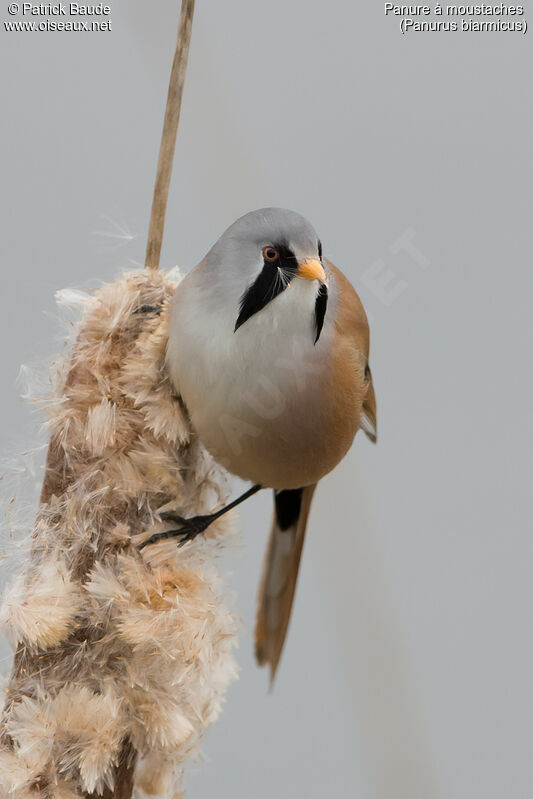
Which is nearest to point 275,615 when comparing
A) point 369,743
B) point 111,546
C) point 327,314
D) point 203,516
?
point 203,516

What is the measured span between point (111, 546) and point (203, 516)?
0.18 metres

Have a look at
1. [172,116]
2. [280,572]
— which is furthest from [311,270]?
[280,572]

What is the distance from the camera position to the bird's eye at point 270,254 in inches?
51.7

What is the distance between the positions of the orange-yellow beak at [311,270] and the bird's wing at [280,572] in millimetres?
672

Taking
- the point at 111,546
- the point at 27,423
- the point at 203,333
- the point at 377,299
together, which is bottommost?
the point at 111,546

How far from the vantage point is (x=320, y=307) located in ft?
4.61

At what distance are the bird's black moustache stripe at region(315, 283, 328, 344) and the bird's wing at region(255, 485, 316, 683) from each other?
0.52 m

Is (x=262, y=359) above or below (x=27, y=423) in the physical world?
above

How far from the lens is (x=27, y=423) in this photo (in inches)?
60.3

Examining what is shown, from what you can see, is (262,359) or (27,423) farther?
(27,423)

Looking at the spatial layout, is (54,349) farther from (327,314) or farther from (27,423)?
(327,314)

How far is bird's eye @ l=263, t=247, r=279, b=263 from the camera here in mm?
1313

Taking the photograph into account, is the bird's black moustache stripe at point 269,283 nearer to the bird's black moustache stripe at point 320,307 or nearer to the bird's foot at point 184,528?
the bird's black moustache stripe at point 320,307

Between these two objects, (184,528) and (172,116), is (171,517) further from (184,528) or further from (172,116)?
(172,116)
